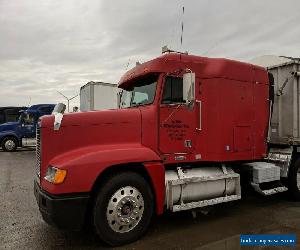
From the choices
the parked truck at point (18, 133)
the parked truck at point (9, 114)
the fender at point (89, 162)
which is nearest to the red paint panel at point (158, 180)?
the fender at point (89, 162)

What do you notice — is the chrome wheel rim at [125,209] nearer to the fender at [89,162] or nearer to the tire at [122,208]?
the tire at [122,208]


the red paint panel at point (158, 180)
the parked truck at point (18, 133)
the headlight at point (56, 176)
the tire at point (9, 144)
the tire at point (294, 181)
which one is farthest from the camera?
the tire at point (9, 144)

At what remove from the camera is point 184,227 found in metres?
5.79

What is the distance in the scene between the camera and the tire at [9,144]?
69.1 feet

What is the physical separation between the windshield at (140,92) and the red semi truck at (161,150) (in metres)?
0.02

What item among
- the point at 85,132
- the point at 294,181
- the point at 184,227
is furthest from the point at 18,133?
the point at 294,181

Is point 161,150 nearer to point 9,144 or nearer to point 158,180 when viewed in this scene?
point 158,180

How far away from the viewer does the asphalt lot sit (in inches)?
198

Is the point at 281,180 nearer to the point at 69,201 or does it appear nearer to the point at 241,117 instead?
the point at 241,117

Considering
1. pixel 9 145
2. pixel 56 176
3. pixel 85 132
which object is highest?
pixel 85 132

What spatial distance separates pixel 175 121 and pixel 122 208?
1778 millimetres

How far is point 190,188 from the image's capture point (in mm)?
5797

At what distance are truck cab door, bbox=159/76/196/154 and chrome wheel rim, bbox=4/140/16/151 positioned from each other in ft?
58.6

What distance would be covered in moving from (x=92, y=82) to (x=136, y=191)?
13394mm
